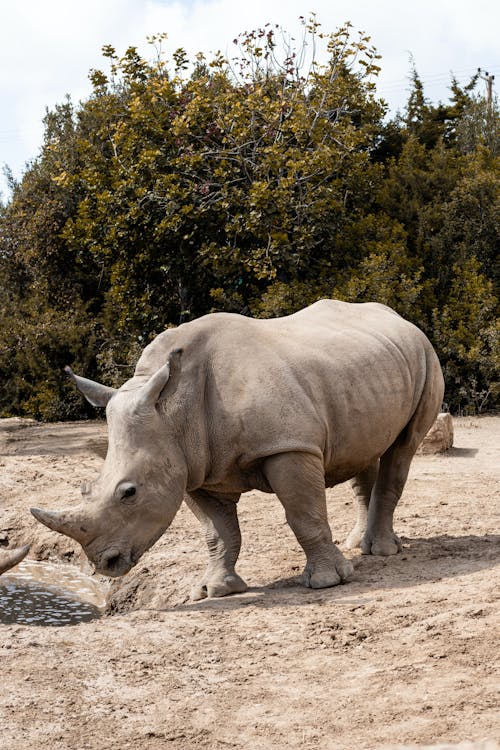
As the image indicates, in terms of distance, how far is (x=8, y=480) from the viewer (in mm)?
11055

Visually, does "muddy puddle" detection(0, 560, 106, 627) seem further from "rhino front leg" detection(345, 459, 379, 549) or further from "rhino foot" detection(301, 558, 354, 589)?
"rhino front leg" detection(345, 459, 379, 549)

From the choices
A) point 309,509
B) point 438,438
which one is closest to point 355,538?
point 309,509

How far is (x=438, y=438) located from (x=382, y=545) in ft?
13.2

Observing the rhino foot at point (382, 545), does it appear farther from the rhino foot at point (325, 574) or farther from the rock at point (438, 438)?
the rock at point (438, 438)

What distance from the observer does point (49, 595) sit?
779 cm

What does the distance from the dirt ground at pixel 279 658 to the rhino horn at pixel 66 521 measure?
583 millimetres

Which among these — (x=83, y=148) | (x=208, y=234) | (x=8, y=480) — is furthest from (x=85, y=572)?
(x=83, y=148)

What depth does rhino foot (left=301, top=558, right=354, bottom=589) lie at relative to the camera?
6.22 metres

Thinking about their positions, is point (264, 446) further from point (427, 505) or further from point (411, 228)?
point (411, 228)

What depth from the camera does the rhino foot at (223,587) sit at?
6398 mm

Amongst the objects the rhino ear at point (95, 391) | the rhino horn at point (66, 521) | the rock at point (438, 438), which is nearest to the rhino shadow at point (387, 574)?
the rhino horn at point (66, 521)

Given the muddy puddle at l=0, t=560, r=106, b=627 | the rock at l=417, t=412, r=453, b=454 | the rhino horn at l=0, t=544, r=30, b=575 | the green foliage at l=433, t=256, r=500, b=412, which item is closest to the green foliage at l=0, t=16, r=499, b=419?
the green foliage at l=433, t=256, r=500, b=412

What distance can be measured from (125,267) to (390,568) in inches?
387

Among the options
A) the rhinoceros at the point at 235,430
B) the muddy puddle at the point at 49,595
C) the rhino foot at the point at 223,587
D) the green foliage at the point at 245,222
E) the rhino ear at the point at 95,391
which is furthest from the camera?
the green foliage at the point at 245,222
